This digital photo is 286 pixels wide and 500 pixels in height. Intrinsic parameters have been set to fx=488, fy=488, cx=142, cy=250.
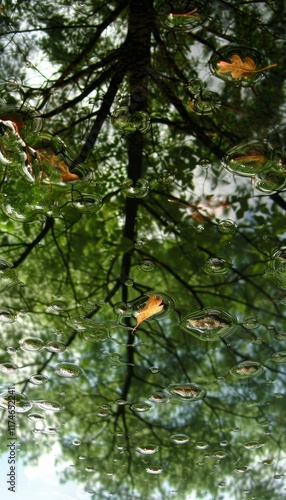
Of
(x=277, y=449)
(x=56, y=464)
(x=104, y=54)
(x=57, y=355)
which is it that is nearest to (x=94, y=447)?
(x=56, y=464)

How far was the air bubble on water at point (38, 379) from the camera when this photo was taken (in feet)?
3.49

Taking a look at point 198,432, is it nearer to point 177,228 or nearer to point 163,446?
point 163,446

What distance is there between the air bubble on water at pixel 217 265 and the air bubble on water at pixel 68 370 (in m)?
0.36

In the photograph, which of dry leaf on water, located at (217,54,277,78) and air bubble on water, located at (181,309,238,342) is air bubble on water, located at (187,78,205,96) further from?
air bubble on water, located at (181,309,238,342)

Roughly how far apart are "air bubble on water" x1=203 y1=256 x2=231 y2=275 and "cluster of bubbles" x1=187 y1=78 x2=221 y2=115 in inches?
14.6

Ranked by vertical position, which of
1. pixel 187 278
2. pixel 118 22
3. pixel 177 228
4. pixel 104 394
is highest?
pixel 118 22

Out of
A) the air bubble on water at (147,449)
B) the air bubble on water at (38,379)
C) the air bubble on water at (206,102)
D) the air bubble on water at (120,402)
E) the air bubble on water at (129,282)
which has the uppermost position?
the air bubble on water at (206,102)

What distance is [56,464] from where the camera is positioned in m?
1.09

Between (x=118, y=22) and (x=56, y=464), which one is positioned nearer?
Result: (x=56, y=464)

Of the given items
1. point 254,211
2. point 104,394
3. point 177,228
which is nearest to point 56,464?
point 104,394

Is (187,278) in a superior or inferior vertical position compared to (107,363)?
superior

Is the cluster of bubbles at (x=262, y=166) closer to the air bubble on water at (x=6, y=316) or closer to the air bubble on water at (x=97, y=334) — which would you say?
the air bubble on water at (x=97, y=334)

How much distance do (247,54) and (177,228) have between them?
469mm

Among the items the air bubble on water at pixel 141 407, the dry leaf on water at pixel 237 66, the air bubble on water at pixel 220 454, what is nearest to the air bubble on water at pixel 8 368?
the air bubble on water at pixel 141 407
